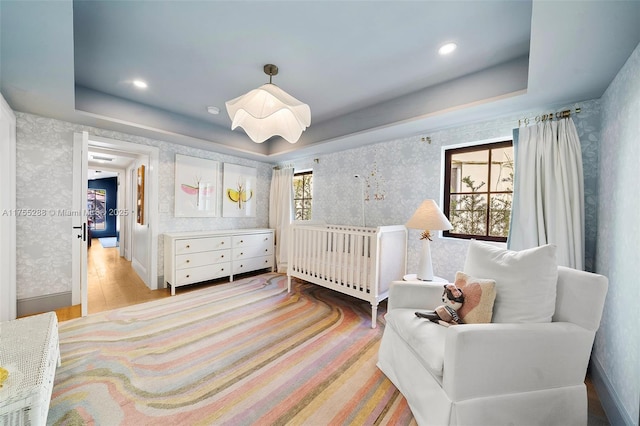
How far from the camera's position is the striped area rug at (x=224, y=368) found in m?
1.29

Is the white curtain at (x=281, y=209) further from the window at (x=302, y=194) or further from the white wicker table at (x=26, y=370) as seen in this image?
the white wicker table at (x=26, y=370)

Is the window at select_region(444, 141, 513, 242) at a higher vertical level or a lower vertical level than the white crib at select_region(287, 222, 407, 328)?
higher

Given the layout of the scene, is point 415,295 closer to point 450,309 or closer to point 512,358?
point 450,309

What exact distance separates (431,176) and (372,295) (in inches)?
57.3

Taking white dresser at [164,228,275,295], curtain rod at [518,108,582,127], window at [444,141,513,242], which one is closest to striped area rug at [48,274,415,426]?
white dresser at [164,228,275,295]

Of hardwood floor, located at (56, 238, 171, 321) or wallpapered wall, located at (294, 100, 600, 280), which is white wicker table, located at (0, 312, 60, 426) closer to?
hardwood floor, located at (56, 238, 171, 321)

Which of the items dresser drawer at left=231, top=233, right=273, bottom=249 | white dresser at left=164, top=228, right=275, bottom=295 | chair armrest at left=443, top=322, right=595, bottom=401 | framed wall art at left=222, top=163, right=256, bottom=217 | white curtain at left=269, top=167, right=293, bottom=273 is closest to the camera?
chair armrest at left=443, top=322, right=595, bottom=401

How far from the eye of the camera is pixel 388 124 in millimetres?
2561

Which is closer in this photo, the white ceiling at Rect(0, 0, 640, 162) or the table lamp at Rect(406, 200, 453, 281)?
the white ceiling at Rect(0, 0, 640, 162)

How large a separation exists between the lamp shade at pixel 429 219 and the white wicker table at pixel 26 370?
7.94 feet

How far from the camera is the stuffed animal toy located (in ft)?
4.45

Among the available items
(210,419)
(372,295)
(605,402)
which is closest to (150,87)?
(210,419)

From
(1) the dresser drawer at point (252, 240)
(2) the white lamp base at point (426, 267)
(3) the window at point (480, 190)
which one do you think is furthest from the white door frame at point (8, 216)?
(3) the window at point (480, 190)

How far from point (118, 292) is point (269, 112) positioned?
3.18m
